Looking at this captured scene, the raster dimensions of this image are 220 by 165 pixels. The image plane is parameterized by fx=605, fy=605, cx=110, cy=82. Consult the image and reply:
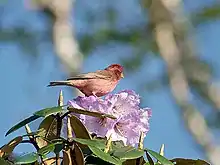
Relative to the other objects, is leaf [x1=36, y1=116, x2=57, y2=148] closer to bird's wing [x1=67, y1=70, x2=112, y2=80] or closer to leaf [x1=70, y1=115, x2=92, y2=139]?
leaf [x1=70, y1=115, x2=92, y2=139]

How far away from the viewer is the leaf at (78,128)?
0.67 m

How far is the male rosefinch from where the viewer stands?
120 cm

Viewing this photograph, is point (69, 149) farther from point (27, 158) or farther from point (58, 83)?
point (58, 83)

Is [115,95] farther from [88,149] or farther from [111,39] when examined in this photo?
[111,39]

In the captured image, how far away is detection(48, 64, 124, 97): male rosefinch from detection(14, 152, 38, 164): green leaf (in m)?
0.56

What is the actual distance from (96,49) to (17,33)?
683 millimetres

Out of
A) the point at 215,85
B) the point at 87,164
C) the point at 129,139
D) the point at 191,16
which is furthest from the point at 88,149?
the point at 191,16

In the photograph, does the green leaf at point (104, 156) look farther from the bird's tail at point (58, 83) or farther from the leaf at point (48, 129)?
the bird's tail at point (58, 83)

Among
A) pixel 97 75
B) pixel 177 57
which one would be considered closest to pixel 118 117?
pixel 97 75

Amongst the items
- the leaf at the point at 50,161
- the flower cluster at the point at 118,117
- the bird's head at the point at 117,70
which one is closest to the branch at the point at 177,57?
the bird's head at the point at 117,70

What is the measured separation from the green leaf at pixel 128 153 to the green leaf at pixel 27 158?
83 millimetres

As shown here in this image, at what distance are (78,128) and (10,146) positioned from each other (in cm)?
8

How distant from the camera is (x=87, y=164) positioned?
63 centimetres

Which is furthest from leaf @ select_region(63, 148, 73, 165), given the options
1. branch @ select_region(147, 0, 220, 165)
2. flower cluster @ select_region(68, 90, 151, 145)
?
branch @ select_region(147, 0, 220, 165)
